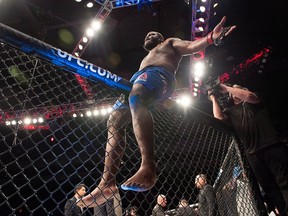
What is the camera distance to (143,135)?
4.63ft

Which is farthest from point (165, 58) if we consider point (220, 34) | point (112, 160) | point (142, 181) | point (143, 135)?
point (142, 181)

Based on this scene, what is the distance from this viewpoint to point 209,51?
27.6ft

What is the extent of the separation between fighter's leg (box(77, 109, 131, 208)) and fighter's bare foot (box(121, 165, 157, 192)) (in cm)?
31

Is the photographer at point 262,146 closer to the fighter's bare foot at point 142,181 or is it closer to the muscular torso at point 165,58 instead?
the muscular torso at point 165,58

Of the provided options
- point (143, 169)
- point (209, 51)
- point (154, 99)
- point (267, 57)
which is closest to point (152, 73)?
point (154, 99)

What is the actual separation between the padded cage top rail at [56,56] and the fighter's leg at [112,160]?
289 millimetres

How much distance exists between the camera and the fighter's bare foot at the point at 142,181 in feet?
4.10

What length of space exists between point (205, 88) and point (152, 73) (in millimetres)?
879

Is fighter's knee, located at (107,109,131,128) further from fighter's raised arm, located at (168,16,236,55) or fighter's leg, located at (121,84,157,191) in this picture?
fighter's raised arm, located at (168,16,236,55)

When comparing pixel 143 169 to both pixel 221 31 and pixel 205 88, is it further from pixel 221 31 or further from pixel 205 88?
pixel 205 88

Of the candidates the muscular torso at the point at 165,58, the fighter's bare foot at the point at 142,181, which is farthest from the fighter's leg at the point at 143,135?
the muscular torso at the point at 165,58

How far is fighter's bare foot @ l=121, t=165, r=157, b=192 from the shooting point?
1249 mm

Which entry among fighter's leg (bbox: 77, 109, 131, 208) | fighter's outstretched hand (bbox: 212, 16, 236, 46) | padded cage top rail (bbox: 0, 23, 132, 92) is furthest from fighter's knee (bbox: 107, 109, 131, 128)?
fighter's outstretched hand (bbox: 212, 16, 236, 46)

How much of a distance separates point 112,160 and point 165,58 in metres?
0.85
